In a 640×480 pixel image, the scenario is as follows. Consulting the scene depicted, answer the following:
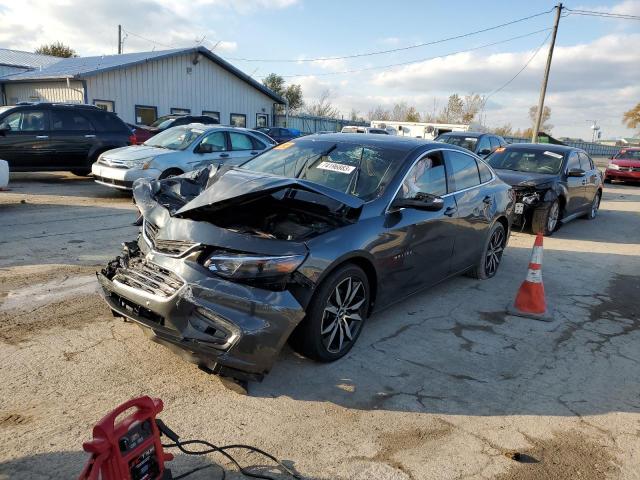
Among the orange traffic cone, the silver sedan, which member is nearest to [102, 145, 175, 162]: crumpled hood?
the silver sedan

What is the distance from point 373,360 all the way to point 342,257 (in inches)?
37.4

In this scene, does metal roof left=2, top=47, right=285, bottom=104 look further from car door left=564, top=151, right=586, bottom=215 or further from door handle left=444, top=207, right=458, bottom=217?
door handle left=444, top=207, right=458, bottom=217

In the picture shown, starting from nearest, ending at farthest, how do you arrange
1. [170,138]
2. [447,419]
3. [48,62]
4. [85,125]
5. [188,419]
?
[188,419], [447,419], [170,138], [85,125], [48,62]

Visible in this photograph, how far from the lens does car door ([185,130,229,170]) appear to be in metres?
9.86

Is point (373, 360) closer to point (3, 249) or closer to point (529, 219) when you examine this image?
point (3, 249)

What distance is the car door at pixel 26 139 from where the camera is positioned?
11.2 meters

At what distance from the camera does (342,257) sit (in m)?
3.50

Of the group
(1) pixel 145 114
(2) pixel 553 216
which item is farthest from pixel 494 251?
(1) pixel 145 114

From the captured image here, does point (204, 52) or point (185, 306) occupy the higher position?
point (204, 52)

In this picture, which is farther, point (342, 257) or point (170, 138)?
point (170, 138)

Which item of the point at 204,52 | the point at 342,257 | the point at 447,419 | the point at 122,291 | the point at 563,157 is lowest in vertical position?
the point at 447,419

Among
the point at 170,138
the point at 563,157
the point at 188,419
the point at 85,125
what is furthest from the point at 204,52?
the point at 188,419

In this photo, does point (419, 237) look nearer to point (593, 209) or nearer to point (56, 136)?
point (593, 209)

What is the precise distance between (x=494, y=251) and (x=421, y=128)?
24.7 m
